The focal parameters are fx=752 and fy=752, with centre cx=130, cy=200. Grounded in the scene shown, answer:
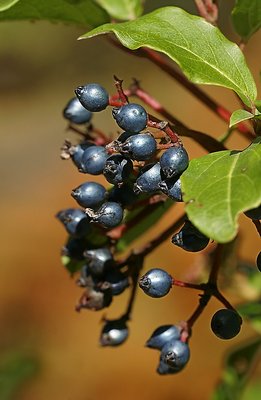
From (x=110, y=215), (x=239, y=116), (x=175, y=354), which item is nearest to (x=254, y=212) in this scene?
(x=239, y=116)

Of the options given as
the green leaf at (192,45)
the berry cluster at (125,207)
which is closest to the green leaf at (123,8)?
the berry cluster at (125,207)

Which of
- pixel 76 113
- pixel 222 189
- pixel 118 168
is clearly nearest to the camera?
pixel 222 189

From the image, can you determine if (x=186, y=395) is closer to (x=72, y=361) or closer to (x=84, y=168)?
(x=72, y=361)

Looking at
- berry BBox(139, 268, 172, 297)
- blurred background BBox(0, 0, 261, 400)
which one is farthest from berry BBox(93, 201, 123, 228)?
blurred background BBox(0, 0, 261, 400)

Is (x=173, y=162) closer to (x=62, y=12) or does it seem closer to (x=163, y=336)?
(x=163, y=336)

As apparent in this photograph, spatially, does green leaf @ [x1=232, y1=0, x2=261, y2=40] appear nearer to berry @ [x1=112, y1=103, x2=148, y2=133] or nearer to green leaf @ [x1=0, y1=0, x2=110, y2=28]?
green leaf @ [x1=0, y1=0, x2=110, y2=28]

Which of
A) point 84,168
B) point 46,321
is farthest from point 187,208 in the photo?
point 46,321
